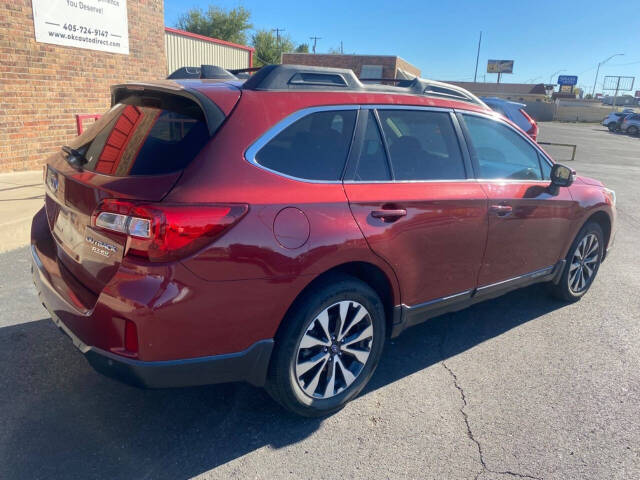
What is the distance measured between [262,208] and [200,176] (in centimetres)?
32

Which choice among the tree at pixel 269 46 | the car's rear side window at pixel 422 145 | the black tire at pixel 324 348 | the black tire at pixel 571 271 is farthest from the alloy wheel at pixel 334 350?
the tree at pixel 269 46

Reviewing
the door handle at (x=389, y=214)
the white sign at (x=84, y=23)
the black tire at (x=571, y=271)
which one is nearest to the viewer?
the door handle at (x=389, y=214)

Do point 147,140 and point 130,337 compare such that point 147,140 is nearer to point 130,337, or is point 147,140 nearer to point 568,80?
point 130,337

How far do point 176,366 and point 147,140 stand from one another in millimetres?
1134

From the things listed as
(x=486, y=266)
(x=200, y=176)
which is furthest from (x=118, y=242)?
(x=486, y=266)

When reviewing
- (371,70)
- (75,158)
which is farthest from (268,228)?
(371,70)

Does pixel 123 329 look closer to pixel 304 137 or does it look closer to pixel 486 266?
pixel 304 137

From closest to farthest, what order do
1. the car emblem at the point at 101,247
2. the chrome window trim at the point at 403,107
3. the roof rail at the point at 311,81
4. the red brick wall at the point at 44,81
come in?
the car emblem at the point at 101,247
the roof rail at the point at 311,81
the chrome window trim at the point at 403,107
the red brick wall at the point at 44,81

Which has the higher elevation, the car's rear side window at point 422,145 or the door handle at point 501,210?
the car's rear side window at point 422,145

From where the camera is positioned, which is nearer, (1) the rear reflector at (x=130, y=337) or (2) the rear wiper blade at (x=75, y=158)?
(1) the rear reflector at (x=130, y=337)

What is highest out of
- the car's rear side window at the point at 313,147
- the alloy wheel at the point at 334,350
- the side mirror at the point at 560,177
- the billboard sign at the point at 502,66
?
the billboard sign at the point at 502,66

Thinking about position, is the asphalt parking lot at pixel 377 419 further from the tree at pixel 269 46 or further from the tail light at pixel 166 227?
the tree at pixel 269 46

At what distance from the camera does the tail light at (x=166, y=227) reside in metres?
2.24

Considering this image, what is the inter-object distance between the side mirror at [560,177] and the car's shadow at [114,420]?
1.75 m
